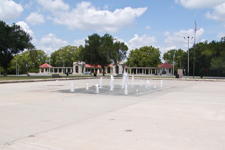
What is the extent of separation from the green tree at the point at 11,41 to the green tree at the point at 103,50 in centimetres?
1387

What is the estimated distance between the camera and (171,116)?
23.9 feet

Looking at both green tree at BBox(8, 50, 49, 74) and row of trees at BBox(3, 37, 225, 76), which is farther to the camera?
green tree at BBox(8, 50, 49, 74)

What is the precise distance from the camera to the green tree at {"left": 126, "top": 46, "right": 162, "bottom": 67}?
87.8 metres

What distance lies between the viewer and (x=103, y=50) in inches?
1973

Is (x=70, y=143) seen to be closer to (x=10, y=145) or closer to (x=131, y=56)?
(x=10, y=145)

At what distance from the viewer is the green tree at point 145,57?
8781 cm

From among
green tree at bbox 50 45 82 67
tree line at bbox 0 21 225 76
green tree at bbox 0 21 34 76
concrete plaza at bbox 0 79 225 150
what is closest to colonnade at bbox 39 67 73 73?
green tree at bbox 50 45 82 67

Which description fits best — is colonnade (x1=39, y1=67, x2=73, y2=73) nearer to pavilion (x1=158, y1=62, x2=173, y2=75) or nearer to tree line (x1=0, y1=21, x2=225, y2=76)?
tree line (x1=0, y1=21, x2=225, y2=76)

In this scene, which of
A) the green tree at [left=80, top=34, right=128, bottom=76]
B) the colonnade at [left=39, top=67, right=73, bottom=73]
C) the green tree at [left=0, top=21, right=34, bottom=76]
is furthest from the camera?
the colonnade at [left=39, top=67, right=73, bottom=73]

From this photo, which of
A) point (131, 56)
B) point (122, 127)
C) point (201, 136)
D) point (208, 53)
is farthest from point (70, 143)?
point (131, 56)

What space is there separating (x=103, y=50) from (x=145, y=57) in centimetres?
4228

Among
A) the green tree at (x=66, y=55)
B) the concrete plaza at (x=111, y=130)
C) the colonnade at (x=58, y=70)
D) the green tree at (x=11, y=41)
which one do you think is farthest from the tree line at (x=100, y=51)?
the concrete plaza at (x=111, y=130)

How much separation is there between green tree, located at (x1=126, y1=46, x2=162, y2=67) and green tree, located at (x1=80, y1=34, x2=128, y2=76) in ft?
116

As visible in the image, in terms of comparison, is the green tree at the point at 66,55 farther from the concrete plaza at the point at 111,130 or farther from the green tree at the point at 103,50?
the concrete plaza at the point at 111,130
